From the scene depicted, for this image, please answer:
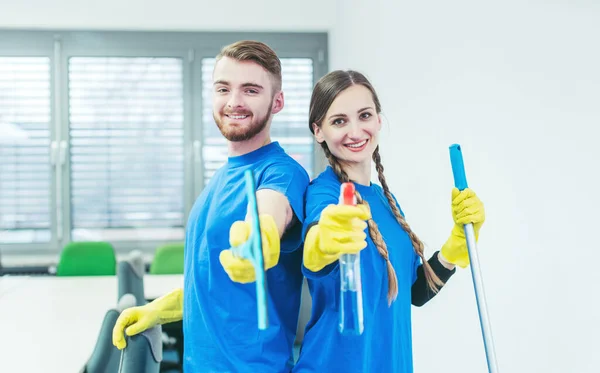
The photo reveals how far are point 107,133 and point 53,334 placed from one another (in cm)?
225

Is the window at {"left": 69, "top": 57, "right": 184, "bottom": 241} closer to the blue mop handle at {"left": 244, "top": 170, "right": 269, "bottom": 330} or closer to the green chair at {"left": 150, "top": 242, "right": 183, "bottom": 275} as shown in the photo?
the green chair at {"left": 150, "top": 242, "right": 183, "bottom": 275}

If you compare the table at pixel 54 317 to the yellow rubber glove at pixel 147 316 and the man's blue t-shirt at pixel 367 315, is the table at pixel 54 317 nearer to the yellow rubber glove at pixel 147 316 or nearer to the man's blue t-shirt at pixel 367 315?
the yellow rubber glove at pixel 147 316

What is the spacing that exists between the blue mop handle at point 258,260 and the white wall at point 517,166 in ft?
3.58

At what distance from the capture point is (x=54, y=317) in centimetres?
229

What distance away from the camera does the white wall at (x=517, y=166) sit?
1.40 meters

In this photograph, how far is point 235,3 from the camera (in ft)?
13.1

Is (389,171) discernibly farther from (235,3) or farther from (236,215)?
(235,3)

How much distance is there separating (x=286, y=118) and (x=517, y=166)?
2.66 metres

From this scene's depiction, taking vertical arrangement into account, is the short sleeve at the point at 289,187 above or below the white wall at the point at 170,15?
below

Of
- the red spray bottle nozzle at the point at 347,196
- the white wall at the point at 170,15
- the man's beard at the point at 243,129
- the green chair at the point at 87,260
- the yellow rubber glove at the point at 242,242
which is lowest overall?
the yellow rubber glove at the point at 242,242

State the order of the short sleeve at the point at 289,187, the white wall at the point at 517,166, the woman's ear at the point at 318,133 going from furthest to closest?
the white wall at the point at 517,166, the woman's ear at the point at 318,133, the short sleeve at the point at 289,187

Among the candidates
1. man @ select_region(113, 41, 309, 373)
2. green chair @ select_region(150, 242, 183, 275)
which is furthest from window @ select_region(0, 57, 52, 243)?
man @ select_region(113, 41, 309, 373)

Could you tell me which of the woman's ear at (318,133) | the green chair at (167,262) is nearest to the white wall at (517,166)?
the woman's ear at (318,133)

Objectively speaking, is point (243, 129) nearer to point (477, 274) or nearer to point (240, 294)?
point (240, 294)
